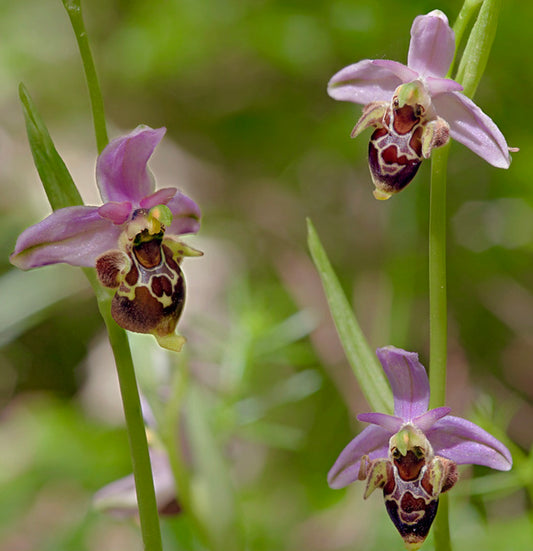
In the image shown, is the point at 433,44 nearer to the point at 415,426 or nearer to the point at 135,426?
the point at 415,426

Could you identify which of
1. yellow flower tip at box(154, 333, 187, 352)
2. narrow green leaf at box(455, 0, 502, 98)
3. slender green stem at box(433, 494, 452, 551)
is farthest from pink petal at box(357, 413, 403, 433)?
narrow green leaf at box(455, 0, 502, 98)

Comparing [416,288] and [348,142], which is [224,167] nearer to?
[348,142]

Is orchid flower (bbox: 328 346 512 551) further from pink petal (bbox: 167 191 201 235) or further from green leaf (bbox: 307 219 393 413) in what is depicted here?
pink petal (bbox: 167 191 201 235)

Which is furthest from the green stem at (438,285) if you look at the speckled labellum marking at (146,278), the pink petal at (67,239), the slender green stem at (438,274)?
the pink petal at (67,239)

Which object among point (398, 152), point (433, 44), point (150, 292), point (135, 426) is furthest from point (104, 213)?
point (433, 44)

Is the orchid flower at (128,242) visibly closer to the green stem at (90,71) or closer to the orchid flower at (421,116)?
the green stem at (90,71)

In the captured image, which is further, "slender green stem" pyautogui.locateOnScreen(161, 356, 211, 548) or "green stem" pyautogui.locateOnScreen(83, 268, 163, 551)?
"slender green stem" pyautogui.locateOnScreen(161, 356, 211, 548)
